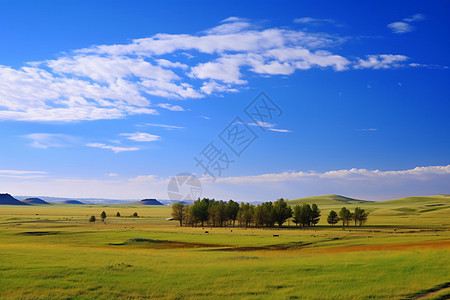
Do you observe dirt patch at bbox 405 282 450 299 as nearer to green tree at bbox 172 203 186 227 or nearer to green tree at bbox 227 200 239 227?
green tree at bbox 227 200 239 227

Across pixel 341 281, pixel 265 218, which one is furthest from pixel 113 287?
pixel 265 218

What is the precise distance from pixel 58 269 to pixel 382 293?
26.4 m

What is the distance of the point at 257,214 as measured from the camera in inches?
5556

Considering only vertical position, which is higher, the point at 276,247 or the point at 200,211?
the point at 200,211

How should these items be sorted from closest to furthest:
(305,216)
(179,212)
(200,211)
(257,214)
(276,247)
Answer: (276,247) < (257,214) < (305,216) < (200,211) < (179,212)

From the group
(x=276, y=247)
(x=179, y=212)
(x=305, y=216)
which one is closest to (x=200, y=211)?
(x=179, y=212)

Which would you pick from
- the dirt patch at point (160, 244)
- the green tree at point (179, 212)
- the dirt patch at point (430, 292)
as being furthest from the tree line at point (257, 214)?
the dirt patch at point (430, 292)

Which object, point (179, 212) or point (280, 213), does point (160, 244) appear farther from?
point (179, 212)

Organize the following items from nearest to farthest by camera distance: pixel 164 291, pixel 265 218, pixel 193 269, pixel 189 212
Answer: pixel 164 291 < pixel 193 269 < pixel 265 218 < pixel 189 212

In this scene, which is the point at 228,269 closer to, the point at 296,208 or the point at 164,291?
the point at 164,291

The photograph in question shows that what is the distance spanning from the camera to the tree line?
142000 millimetres

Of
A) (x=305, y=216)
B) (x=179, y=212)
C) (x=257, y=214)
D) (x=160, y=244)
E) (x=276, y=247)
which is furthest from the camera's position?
(x=179, y=212)

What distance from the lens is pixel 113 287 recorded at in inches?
1064

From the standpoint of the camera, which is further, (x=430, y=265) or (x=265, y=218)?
(x=265, y=218)
